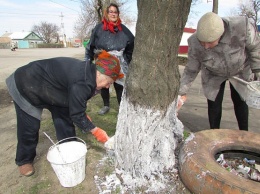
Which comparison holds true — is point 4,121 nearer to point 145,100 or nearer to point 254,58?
point 145,100

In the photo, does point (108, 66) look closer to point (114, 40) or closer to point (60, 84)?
point (60, 84)

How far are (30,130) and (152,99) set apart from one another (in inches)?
49.7

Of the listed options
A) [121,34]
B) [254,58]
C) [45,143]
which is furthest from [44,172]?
[254,58]

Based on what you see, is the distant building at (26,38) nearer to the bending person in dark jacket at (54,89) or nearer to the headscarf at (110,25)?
the headscarf at (110,25)

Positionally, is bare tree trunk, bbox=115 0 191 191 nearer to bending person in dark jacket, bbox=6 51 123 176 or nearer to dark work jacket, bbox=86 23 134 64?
bending person in dark jacket, bbox=6 51 123 176

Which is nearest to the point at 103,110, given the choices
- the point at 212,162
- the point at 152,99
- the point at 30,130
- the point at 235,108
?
the point at 30,130

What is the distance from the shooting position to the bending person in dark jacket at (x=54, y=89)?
2.04 metres

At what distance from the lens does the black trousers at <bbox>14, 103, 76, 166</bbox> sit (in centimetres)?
230

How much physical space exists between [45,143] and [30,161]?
0.60 metres

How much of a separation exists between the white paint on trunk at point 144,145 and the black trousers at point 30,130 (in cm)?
72

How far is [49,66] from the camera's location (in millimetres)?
2229

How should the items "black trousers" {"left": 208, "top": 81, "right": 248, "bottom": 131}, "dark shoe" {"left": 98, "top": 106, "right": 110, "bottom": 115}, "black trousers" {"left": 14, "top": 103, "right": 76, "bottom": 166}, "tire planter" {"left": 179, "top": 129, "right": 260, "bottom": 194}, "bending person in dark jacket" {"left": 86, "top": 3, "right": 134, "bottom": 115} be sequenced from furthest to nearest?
"dark shoe" {"left": 98, "top": 106, "right": 110, "bottom": 115}
"bending person in dark jacket" {"left": 86, "top": 3, "right": 134, "bottom": 115}
"black trousers" {"left": 208, "top": 81, "right": 248, "bottom": 131}
"black trousers" {"left": 14, "top": 103, "right": 76, "bottom": 166}
"tire planter" {"left": 179, "top": 129, "right": 260, "bottom": 194}

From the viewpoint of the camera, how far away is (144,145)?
2068mm

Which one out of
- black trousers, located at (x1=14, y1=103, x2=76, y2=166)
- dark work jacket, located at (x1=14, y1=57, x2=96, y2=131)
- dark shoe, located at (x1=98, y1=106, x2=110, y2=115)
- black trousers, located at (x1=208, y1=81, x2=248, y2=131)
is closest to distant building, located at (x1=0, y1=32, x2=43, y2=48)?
dark shoe, located at (x1=98, y1=106, x2=110, y2=115)
